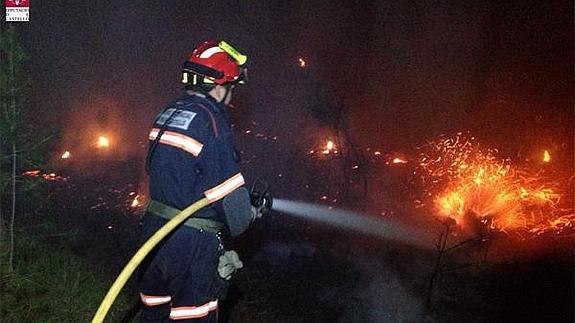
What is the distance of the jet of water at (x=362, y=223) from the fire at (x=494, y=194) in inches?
47.5

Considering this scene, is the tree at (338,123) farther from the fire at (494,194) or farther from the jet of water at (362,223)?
the fire at (494,194)

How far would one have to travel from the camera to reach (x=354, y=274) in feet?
25.6

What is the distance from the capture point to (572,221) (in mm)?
10203

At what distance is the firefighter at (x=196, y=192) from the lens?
138 inches

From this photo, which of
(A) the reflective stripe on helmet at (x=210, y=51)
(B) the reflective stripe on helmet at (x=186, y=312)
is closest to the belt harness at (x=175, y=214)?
(B) the reflective stripe on helmet at (x=186, y=312)

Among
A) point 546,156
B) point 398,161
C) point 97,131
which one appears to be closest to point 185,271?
point 398,161

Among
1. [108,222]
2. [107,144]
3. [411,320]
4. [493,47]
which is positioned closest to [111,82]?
[107,144]

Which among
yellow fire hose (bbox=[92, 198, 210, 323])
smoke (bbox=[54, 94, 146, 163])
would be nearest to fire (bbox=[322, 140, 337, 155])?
smoke (bbox=[54, 94, 146, 163])

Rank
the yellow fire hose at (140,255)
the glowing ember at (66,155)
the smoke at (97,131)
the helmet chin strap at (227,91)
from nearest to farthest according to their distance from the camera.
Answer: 1. the yellow fire hose at (140,255)
2. the helmet chin strap at (227,91)
3. the glowing ember at (66,155)
4. the smoke at (97,131)

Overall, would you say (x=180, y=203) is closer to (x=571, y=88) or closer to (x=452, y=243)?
(x=452, y=243)

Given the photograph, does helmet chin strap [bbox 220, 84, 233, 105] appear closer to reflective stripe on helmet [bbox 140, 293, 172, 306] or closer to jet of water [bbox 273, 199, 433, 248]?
reflective stripe on helmet [bbox 140, 293, 172, 306]

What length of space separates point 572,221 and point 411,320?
19.2 feet

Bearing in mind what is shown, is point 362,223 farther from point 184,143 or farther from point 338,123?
point 184,143

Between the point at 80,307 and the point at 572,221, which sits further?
the point at 572,221
